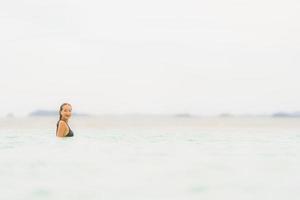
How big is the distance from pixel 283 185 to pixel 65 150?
258 inches

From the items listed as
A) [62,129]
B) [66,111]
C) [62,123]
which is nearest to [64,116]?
[66,111]

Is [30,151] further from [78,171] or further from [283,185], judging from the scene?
[283,185]

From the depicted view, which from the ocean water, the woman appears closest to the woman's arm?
the woman

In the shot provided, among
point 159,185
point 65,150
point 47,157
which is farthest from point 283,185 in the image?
point 65,150

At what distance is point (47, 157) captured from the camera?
11.8 m

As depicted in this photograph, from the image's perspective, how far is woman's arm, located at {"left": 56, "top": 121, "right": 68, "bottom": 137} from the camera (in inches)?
612

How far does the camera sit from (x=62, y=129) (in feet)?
52.2

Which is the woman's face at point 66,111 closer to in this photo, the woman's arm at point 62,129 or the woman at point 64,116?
the woman at point 64,116

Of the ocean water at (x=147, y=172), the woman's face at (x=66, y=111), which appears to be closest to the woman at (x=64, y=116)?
the woman's face at (x=66, y=111)

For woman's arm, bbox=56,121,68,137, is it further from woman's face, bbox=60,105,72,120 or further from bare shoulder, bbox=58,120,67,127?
woman's face, bbox=60,105,72,120

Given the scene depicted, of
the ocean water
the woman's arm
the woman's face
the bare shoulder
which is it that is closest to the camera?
the ocean water

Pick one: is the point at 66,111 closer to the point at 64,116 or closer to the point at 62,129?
the point at 64,116

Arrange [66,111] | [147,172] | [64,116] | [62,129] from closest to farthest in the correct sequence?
1. [147,172]
2. [66,111]
3. [64,116]
4. [62,129]

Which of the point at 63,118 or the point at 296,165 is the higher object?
the point at 63,118
